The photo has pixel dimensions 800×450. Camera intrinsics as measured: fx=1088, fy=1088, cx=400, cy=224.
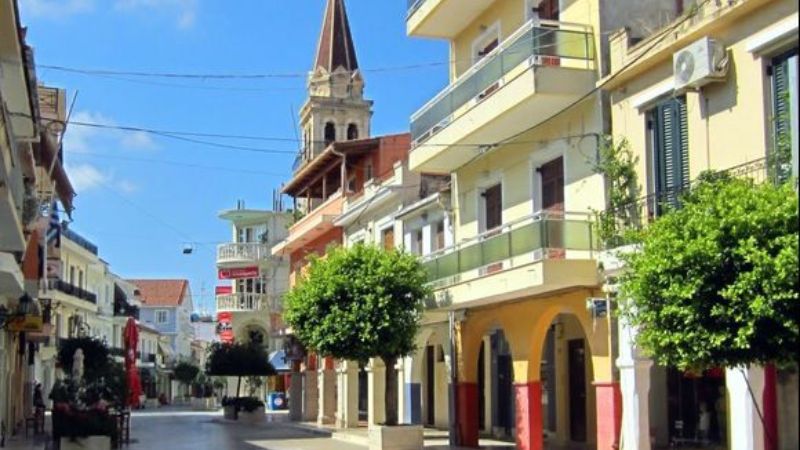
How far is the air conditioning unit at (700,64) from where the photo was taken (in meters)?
15.8

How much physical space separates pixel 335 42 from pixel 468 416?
Answer: 170 ft

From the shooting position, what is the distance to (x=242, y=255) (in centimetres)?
6588

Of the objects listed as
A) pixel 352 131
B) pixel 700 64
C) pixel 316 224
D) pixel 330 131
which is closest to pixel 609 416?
pixel 700 64

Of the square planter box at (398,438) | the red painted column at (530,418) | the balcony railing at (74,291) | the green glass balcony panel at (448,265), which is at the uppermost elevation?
the balcony railing at (74,291)

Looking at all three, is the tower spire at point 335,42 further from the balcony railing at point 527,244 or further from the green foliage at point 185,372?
the balcony railing at point 527,244

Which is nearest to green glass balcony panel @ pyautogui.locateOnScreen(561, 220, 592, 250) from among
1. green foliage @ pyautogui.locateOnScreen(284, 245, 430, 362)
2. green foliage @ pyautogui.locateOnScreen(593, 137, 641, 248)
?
green foliage @ pyautogui.locateOnScreen(593, 137, 641, 248)

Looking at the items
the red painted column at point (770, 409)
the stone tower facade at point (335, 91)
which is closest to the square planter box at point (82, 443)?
the red painted column at point (770, 409)

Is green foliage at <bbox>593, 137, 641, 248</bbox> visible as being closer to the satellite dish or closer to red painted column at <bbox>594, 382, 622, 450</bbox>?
the satellite dish

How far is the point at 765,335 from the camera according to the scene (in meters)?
11.1

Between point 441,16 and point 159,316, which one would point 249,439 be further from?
point 159,316

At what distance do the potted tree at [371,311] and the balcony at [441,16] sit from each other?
17.8ft

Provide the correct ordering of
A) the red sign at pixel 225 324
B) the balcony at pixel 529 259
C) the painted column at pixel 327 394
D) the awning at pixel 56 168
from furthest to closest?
the red sign at pixel 225 324, the painted column at pixel 327 394, the awning at pixel 56 168, the balcony at pixel 529 259

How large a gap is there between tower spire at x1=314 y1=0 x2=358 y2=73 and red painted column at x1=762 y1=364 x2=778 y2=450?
6061 cm

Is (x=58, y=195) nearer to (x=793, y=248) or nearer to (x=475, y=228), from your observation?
(x=475, y=228)
